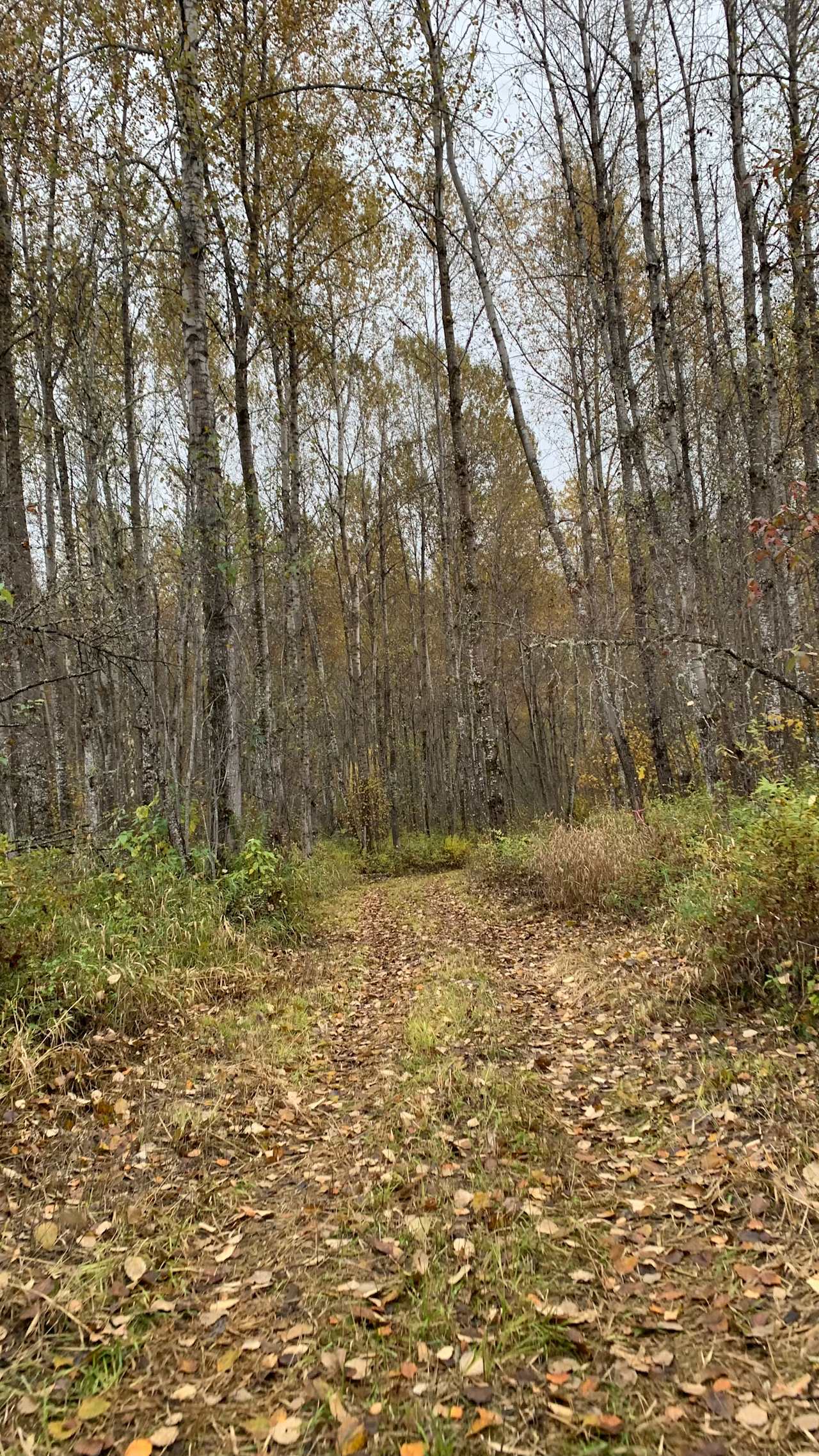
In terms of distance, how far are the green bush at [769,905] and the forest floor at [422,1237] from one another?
1.11 ft

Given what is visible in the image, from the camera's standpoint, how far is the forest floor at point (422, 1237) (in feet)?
6.36

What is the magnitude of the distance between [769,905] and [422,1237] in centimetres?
280

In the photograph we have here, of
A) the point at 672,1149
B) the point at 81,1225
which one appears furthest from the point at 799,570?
the point at 81,1225

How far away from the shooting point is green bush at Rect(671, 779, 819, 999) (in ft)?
13.2

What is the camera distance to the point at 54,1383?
2105 millimetres

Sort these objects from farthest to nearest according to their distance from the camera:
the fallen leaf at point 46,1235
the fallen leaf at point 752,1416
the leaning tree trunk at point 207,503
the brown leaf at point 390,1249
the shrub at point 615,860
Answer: the leaning tree trunk at point 207,503 < the shrub at point 615,860 < the fallen leaf at point 46,1235 < the brown leaf at point 390,1249 < the fallen leaf at point 752,1416

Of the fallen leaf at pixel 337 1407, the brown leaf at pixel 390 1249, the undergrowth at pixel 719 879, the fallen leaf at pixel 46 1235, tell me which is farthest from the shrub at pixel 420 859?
the fallen leaf at pixel 337 1407

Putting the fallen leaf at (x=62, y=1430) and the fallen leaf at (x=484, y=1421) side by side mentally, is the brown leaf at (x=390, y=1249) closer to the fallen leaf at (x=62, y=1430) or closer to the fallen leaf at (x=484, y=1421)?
the fallen leaf at (x=484, y=1421)

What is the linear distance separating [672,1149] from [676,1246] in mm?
634

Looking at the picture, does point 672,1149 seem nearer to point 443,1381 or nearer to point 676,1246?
point 676,1246

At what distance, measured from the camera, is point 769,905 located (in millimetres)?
4188

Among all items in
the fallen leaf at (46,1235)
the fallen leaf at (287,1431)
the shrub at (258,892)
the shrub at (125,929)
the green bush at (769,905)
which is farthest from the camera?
the shrub at (258,892)

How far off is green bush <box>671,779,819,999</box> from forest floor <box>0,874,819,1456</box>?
1.11 feet

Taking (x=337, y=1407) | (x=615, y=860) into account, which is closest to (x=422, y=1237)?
(x=337, y=1407)
